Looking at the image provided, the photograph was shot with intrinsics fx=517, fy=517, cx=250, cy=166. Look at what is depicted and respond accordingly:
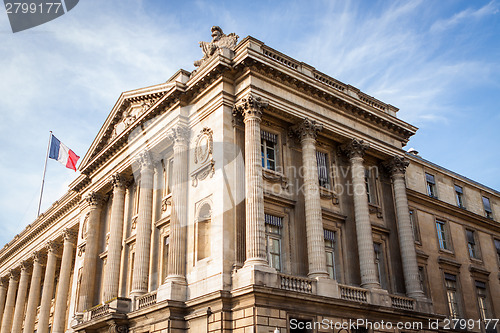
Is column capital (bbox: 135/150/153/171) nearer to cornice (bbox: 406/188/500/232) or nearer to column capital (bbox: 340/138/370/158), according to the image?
column capital (bbox: 340/138/370/158)

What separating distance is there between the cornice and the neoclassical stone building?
0.22m

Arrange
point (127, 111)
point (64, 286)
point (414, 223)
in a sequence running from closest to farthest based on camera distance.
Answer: point (127, 111) < point (414, 223) < point (64, 286)

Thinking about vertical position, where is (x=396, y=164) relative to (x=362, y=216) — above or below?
above

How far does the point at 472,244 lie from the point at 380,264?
1381 cm

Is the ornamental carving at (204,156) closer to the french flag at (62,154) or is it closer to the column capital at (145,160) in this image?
the column capital at (145,160)

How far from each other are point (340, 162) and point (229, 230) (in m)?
9.41

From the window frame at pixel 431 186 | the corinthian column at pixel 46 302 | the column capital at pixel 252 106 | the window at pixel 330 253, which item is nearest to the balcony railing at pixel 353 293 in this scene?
the window at pixel 330 253

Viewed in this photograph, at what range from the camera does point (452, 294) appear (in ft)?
114

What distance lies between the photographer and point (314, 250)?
24328mm

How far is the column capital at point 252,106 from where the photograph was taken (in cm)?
2491

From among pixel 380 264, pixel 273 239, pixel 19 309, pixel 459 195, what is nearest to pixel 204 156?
pixel 273 239

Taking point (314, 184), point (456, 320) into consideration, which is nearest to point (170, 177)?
point (314, 184)

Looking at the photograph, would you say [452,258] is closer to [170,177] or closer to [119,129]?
[170,177]

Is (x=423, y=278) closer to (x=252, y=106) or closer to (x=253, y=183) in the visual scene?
(x=253, y=183)
